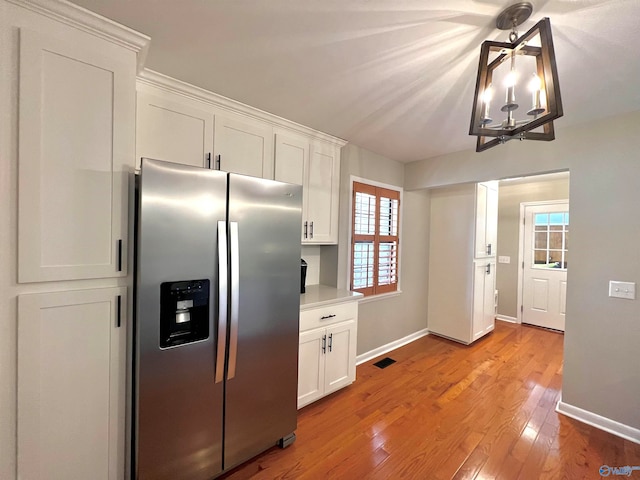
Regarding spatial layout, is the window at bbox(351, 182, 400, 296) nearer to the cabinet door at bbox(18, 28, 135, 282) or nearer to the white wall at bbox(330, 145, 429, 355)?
the white wall at bbox(330, 145, 429, 355)

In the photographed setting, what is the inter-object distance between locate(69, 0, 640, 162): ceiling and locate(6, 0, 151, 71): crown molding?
41mm

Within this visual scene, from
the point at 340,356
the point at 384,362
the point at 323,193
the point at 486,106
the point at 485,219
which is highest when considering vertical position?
the point at 486,106

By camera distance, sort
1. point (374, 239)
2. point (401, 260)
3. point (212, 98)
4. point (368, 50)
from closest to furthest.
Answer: point (368, 50) → point (212, 98) → point (374, 239) → point (401, 260)

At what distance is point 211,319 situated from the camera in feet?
4.93

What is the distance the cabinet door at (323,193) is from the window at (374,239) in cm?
30

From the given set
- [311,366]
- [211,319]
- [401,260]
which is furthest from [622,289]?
[211,319]

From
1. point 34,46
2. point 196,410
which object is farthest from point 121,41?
point 196,410

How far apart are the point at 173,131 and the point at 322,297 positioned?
5.53 ft

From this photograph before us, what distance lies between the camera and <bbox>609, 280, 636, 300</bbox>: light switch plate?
2025 mm

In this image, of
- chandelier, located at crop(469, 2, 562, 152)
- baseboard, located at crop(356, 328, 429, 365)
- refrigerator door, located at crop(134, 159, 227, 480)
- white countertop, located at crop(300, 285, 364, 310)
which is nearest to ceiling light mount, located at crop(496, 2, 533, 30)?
chandelier, located at crop(469, 2, 562, 152)

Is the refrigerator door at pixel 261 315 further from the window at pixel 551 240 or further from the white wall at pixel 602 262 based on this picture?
the window at pixel 551 240

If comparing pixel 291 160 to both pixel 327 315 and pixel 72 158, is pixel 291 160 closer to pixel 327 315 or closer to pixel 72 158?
pixel 327 315

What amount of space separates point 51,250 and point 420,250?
3.75 meters

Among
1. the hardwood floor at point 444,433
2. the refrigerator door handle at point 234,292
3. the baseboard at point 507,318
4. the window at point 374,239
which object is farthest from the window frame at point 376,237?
the baseboard at point 507,318
